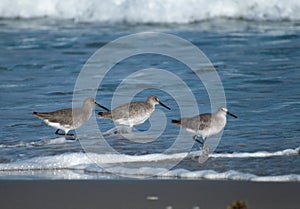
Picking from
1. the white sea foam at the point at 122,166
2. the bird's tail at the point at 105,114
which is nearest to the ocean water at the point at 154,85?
the white sea foam at the point at 122,166

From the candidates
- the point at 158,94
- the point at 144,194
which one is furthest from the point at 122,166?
the point at 158,94

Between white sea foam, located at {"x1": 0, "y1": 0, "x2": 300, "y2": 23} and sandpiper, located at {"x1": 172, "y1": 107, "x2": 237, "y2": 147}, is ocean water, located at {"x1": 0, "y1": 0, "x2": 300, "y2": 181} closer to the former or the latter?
white sea foam, located at {"x1": 0, "y1": 0, "x2": 300, "y2": 23}

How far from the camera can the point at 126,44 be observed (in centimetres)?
1609

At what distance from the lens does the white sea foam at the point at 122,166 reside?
23.9 feet

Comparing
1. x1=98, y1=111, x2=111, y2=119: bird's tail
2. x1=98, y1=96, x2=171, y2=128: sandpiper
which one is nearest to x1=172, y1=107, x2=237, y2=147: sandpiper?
x1=98, y1=96, x2=171, y2=128: sandpiper

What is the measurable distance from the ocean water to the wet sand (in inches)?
11.6

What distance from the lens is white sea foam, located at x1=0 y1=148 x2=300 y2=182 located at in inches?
287

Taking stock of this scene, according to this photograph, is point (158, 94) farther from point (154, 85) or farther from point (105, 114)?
point (105, 114)

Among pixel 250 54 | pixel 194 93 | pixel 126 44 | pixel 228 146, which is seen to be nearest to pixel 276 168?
pixel 228 146

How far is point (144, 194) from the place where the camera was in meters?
6.71

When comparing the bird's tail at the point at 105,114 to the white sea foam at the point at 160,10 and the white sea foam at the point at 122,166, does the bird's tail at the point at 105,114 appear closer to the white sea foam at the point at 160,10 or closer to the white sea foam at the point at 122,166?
the white sea foam at the point at 122,166

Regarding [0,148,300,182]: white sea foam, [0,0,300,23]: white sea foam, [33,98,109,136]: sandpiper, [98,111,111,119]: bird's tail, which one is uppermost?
[0,0,300,23]: white sea foam

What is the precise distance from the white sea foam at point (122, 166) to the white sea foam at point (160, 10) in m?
10.6

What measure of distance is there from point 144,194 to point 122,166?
1.21 meters
